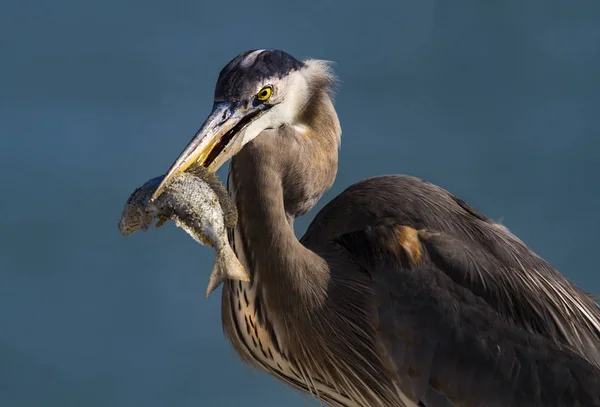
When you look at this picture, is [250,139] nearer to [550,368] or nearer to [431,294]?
[431,294]

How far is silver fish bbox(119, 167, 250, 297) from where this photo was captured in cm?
176

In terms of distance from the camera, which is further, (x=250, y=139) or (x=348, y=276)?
(x=348, y=276)

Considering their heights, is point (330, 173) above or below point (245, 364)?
above

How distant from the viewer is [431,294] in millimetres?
2111

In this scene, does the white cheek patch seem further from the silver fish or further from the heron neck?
the silver fish

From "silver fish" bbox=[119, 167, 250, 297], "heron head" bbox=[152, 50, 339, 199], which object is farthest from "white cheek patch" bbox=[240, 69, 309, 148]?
"silver fish" bbox=[119, 167, 250, 297]

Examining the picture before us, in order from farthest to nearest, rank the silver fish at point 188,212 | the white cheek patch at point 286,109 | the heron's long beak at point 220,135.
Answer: the white cheek patch at point 286,109, the heron's long beak at point 220,135, the silver fish at point 188,212

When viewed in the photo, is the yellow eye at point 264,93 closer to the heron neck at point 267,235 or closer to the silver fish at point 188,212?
the heron neck at point 267,235

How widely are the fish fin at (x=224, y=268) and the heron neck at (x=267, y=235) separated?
0.86ft

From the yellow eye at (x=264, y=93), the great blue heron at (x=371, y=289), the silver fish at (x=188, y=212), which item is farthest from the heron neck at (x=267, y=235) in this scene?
the silver fish at (x=188, y=212)

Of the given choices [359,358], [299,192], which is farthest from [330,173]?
[359,358]

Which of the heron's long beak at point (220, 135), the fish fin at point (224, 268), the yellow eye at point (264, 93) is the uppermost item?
the yellow eye at point (264, 93)

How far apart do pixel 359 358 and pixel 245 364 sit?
321 millimetres

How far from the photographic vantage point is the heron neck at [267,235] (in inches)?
81.8
